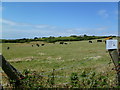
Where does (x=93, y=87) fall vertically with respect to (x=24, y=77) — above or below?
below

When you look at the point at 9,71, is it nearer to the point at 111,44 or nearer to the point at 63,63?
the point at 111,44

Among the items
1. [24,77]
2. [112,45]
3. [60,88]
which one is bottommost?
[60,88]

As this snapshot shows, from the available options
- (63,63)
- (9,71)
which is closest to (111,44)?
(9,71)

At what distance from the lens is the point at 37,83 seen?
14.6 feet

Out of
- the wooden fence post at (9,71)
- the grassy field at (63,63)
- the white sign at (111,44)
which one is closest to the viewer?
the wooden fence post at (9,71)

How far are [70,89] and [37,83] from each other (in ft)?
2.83

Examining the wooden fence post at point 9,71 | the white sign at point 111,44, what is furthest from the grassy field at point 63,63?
the wooden fence post at point 9,71

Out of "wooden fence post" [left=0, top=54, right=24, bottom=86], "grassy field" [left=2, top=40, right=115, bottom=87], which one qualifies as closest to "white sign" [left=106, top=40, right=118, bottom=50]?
"grassy field" [left=2, top=40, right=115, bottom=87]

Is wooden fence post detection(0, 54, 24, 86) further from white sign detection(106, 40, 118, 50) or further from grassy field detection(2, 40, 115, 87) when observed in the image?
white sign detection(106, 40, 118, 50)

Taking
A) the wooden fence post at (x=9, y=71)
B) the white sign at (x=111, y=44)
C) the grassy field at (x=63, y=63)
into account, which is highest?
the white sign at (x=111, y=44)

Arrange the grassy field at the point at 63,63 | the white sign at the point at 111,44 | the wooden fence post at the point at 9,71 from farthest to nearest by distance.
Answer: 1. the grassy field at the point at 63,63
2. the white sign at the point at 111,44
3. the wooden fence post at the point at 9,71

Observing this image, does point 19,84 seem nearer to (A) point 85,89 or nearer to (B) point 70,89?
(B) point 70,89

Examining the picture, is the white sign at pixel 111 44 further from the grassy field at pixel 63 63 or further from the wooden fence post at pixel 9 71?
the wooden fence post at pixel 9 71

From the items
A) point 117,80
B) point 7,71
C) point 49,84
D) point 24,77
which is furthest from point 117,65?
point 7,71
